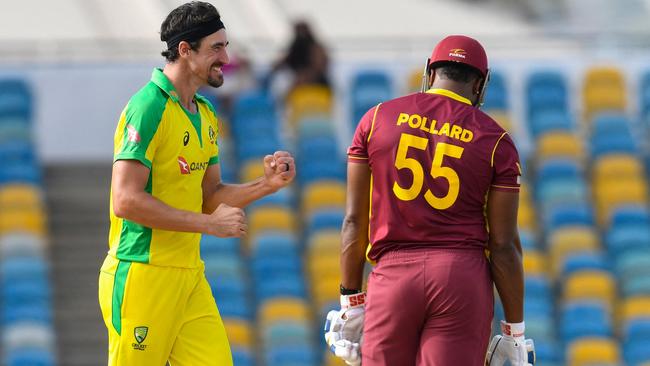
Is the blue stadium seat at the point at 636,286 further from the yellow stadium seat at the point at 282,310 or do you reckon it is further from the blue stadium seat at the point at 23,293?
the blue stadium seat at the point at 23,293

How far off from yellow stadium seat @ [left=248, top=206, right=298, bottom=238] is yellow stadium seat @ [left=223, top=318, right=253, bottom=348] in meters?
1.42

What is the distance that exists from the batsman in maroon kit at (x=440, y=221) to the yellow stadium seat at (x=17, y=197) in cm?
829

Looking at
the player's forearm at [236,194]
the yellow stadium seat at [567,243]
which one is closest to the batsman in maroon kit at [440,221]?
the player's forearm at [236,194]

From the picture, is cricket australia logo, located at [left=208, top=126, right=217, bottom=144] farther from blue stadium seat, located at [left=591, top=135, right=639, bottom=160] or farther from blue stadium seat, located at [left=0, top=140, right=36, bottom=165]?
blue stadium seat, located at [left=591, top=135, right=639, bottom=160]

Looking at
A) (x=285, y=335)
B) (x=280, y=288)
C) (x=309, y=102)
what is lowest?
(x=285, y=335)

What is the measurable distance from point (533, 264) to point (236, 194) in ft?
25.6

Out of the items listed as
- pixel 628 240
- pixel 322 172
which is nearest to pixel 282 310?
pixel 322 172

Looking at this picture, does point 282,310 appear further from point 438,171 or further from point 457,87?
point 438,171

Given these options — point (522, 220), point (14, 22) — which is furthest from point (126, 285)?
point (14, 22)

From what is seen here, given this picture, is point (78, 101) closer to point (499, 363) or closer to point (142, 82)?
point (142, 82)

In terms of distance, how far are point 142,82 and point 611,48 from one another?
551 cm

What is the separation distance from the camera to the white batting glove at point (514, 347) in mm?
6184

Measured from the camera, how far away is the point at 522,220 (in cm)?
1426

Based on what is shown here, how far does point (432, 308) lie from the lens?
19.7 ft
